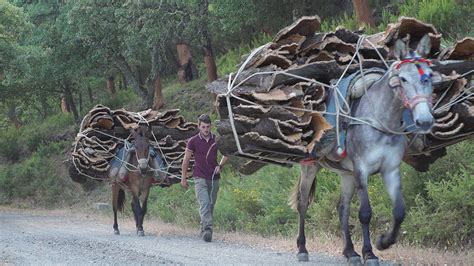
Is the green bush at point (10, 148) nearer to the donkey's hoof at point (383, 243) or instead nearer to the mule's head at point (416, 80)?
the donkey's hoof at point (383, 243)

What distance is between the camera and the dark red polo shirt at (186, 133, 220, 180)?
12898mm

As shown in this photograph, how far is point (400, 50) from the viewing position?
763 centimetres

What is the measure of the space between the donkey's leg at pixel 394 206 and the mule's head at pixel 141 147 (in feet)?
25.8

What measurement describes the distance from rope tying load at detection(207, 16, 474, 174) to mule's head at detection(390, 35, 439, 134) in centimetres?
13

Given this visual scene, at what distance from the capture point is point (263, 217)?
1510 centimetres

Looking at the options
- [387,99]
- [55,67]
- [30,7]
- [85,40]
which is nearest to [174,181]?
[387,99]

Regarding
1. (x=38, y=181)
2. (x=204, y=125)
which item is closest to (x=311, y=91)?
(x=204, y=125)

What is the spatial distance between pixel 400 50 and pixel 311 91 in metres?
1.19

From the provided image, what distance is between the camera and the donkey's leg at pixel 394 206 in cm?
752

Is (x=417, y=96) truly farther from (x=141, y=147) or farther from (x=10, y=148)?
(x=10, y=148)

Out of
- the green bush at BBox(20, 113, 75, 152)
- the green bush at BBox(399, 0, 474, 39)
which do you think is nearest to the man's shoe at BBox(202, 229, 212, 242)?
the green bush at BBox(399, 0, 474, 39)

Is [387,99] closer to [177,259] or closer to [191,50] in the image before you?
[177,259]

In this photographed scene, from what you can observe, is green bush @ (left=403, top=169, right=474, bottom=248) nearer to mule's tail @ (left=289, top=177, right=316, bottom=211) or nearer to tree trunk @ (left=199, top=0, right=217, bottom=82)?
mule's tail @ (left=289, top=177, right=316, bottom=211)

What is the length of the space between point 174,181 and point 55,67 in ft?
54.3
